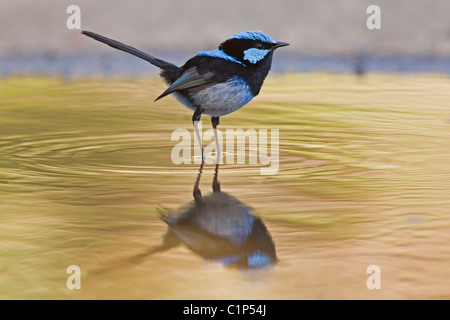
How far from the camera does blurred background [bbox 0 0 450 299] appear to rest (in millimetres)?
3031

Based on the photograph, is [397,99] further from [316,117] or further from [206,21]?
[206,21]

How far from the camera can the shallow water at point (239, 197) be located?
9.65ft

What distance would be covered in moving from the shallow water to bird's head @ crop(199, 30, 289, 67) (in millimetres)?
647

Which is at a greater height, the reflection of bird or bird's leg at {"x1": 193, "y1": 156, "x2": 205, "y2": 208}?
bird's leg at {"x1": 193, "y1": 156, "x2": 205, "y2": 208}

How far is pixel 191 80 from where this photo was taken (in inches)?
212

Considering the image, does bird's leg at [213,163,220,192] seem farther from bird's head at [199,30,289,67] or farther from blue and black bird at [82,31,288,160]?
bird's head at [199,30,289,67]

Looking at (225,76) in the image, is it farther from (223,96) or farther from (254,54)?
(254,54)

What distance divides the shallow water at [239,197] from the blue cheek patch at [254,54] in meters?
0.64

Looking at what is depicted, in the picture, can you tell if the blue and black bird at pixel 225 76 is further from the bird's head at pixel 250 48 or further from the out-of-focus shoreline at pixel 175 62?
the out-of-focus shoreline at pixel 175 62

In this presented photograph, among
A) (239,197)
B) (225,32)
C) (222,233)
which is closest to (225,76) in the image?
(239,197)

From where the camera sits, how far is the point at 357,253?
322cm

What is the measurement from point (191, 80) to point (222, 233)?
2.04 m

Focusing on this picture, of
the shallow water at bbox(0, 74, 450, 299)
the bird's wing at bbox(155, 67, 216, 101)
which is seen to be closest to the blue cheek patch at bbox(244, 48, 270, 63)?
the bird's wing at bbox(155, 67, 216, 101)

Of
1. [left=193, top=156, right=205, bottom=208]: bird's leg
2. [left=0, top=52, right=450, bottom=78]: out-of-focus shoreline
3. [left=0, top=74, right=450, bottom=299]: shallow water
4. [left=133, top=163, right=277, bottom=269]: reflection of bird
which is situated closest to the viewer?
[left=0, top=74, right=450, bottom=299]: shallow water
